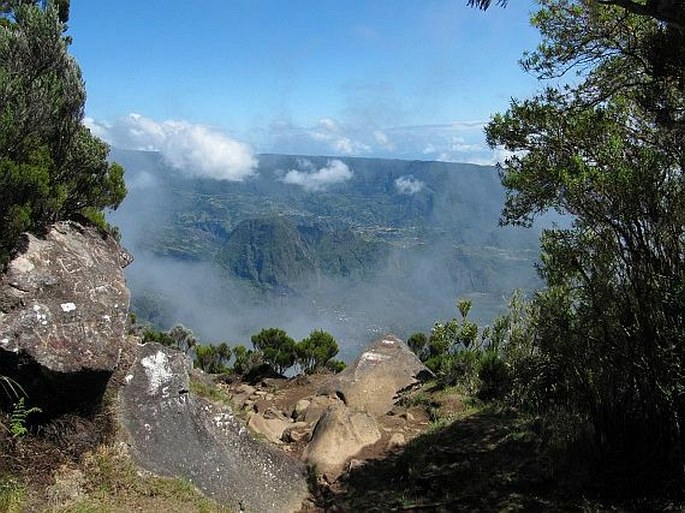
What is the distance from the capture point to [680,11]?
22.1ft

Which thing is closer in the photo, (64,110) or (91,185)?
(64,110)

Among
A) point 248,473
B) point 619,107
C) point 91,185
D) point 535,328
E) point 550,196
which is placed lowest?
point 248,473

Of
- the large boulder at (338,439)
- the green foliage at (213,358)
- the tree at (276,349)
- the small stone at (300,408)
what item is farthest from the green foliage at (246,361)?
the large boulder at (338,439)

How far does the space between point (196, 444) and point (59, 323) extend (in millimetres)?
3020

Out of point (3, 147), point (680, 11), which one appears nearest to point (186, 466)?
point (3, 147)

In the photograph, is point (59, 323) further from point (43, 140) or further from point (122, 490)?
point (43, 140)

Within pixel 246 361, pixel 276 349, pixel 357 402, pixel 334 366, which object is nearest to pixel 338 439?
pixel 357 402

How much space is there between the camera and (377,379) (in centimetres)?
1684

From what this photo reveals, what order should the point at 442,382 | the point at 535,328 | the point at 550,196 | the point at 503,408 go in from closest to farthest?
the point at 550,196 → the point at 535,328 → the point at 503,408 → the point at 442,382

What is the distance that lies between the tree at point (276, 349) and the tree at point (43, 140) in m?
11.6

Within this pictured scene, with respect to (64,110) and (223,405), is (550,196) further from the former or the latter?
(64,110)

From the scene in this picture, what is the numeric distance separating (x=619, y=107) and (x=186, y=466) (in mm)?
9141

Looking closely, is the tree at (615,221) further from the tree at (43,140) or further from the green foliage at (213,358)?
the green foliage at (213,358)

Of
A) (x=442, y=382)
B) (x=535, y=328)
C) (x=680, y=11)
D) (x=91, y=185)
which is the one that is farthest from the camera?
(x=442, y=382)
